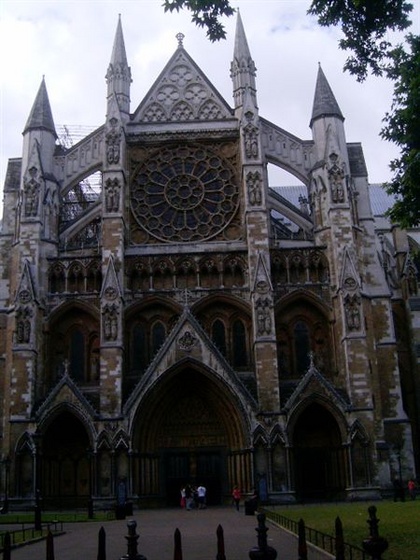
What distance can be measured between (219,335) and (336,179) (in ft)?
33.3

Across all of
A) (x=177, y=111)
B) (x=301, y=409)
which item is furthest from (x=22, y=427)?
(x=177, y=111)

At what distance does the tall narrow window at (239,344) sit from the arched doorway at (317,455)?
417 centimetres

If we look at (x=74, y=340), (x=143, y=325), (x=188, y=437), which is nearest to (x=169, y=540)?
(x=188, y=437)

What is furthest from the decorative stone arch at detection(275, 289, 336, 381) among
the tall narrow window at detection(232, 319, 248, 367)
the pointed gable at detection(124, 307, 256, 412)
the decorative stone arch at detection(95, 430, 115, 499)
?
the decorative stone arch at detection(95, 430, 115, 499)

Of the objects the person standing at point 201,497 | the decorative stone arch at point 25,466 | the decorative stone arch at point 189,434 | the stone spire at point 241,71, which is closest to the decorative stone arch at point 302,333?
the decorative stone arch at point 189,434

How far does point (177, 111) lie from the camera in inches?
1610

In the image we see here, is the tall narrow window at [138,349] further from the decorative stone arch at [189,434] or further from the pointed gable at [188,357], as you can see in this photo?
the decorative stone arch at [189,434]

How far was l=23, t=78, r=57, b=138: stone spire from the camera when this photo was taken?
39.2 m

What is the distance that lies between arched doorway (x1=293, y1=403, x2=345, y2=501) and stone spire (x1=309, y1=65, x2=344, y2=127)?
16233 mm

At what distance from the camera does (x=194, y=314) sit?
3591 centimetres

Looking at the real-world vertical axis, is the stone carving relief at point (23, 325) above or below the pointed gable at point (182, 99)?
below

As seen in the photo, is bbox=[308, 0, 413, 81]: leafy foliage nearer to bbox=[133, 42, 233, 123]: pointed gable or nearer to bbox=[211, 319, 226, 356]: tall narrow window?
bbox=[211, 319, 226, 356]: tall narrow window

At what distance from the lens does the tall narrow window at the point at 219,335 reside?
118 ft

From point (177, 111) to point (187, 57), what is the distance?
4.10 m
